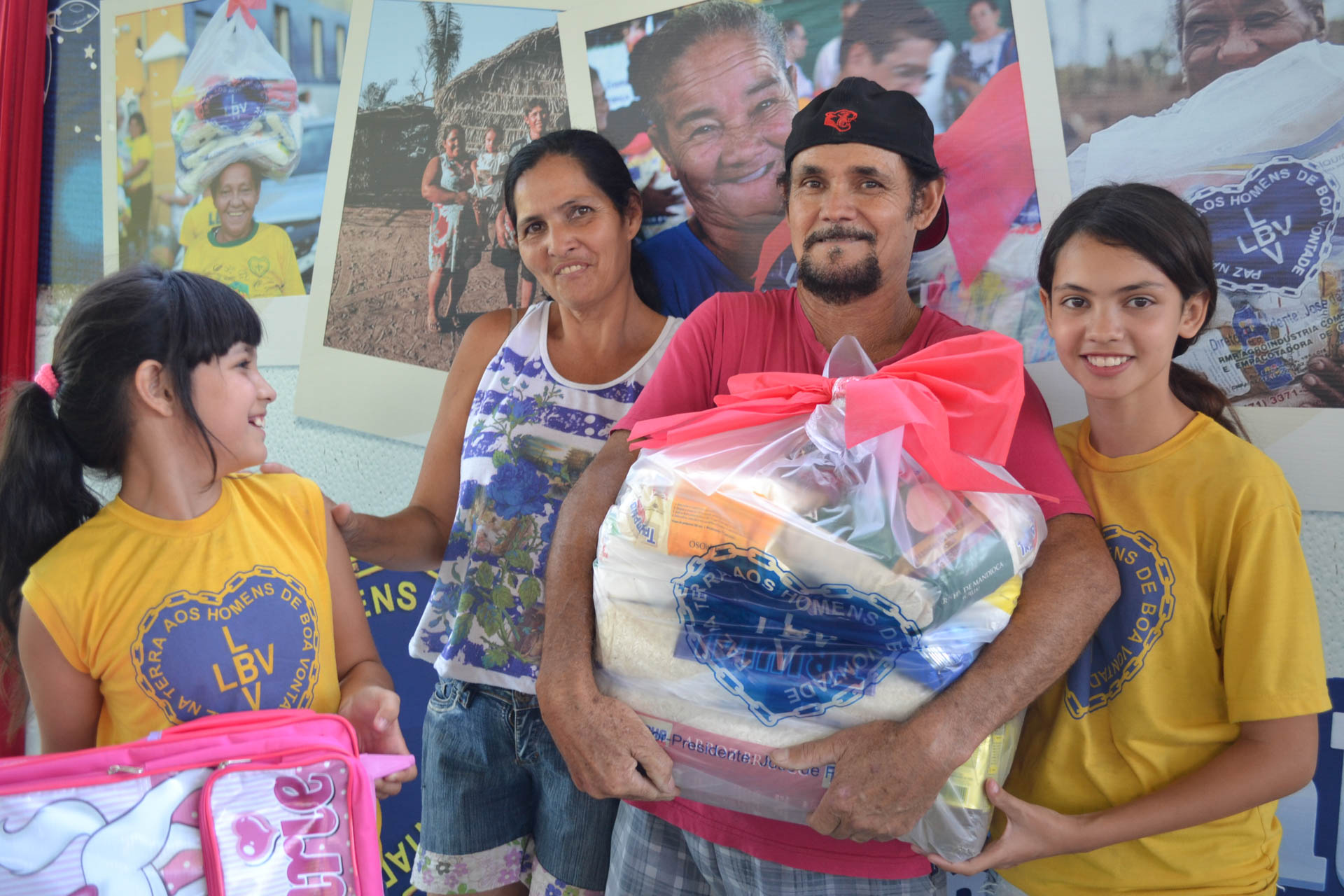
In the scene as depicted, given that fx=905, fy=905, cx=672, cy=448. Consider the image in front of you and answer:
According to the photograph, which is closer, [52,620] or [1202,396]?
[52,620]

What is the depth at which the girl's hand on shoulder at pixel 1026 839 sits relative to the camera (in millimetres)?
1077

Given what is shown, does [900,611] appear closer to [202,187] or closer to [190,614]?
[190,614]

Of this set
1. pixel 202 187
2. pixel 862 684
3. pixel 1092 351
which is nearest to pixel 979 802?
pixel 862 684

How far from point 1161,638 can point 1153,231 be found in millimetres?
517

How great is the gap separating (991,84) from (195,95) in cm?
195

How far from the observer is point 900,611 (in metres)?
0.94

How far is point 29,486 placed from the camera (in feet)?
3.97

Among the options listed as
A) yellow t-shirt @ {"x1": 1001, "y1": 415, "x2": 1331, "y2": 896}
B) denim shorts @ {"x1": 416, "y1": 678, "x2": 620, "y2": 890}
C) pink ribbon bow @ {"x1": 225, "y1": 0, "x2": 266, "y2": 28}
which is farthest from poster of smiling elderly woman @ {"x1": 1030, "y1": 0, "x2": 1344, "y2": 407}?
pink ribbon bow @ {"x1": 225, "y1": 0, "x2": 266, "y2": 28}

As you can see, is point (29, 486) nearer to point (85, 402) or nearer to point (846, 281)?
point (85, 402)

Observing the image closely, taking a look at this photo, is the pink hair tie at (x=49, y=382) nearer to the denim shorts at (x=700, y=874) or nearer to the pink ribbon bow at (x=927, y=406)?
the pink ribbon bow at (x=927, y=406)

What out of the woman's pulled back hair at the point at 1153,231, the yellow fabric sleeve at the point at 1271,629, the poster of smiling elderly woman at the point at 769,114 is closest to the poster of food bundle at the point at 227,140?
the poster of smiling elderly woman at the point at 769,114

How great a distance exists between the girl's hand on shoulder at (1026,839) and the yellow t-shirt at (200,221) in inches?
86.1

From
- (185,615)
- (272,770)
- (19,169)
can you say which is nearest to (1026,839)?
(272,770)

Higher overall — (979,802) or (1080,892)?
(979,802)
